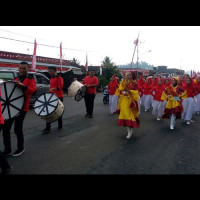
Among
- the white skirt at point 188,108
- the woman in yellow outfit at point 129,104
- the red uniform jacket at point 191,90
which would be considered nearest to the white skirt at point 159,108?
the white skirt at point 188,108

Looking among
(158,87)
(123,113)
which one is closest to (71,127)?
(123,113)

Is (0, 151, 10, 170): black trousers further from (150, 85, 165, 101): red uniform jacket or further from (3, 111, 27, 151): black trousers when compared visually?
(150, 85, 165, 101): red uniform jacket

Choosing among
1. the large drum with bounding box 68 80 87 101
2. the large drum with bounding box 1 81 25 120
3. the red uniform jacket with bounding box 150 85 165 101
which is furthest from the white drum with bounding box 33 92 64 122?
the red uniform jacket with bounding box 150 85 165 101

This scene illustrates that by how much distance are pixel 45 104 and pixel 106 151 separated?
2.09 m

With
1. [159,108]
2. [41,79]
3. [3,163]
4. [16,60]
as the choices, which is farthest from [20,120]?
[16,60]

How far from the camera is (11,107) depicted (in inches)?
159

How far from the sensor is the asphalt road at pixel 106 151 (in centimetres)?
375

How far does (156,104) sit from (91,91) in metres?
2.94

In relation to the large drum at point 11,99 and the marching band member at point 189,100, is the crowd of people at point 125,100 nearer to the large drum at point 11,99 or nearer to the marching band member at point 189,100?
the marching band member at point 189,100

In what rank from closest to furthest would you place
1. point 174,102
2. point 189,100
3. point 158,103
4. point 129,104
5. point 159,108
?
point 129,104 < point 174,102 < point 189,100 < point 159,108 < point 158,103

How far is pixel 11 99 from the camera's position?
13.2ft

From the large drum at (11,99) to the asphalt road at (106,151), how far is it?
938 millimetres

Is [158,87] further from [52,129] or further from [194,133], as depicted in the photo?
[52,129]

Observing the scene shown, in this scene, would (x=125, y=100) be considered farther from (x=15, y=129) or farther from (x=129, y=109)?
(x=15, y=129)
